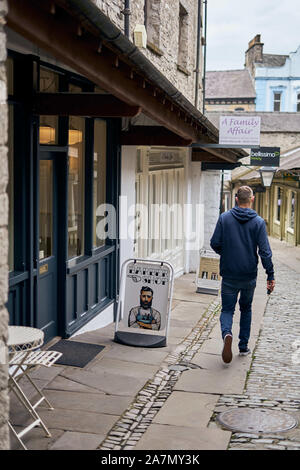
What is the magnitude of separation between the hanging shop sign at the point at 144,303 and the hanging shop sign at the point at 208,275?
4189 millimetres

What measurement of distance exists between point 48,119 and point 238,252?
8.32 ft

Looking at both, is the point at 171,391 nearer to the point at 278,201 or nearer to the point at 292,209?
the point at 292,209

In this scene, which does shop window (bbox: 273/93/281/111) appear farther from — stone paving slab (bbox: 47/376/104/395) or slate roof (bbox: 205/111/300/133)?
stone paving slab (bbox: 47/376/104/395)

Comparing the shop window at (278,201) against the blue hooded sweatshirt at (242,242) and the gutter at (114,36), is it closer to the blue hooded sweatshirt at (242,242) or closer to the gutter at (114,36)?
the blue hooded sweatshirt at (242,242)

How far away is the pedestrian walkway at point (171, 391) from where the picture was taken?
495cm

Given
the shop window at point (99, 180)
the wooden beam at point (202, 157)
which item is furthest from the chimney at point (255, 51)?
the shop window at point (99, 180)

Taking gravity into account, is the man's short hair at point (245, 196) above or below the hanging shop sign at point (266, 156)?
below

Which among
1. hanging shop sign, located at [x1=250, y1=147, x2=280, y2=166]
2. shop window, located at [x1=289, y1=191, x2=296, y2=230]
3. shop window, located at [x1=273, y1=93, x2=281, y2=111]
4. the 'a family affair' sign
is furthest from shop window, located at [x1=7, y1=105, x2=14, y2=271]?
shop window, located at [x1=273, y1=93, x2=281, y2=111]

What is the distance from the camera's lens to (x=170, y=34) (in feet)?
42.2

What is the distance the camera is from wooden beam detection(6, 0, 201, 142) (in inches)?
142

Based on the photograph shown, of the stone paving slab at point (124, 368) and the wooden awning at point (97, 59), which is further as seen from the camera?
the stone paving slab at point (124, 368)

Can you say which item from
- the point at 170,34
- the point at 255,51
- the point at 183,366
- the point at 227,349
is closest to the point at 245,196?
the point at 227,349

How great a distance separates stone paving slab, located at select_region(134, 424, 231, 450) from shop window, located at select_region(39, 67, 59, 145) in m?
3.38

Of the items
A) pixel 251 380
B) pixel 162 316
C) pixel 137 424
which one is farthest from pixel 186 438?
pixel 162 316
